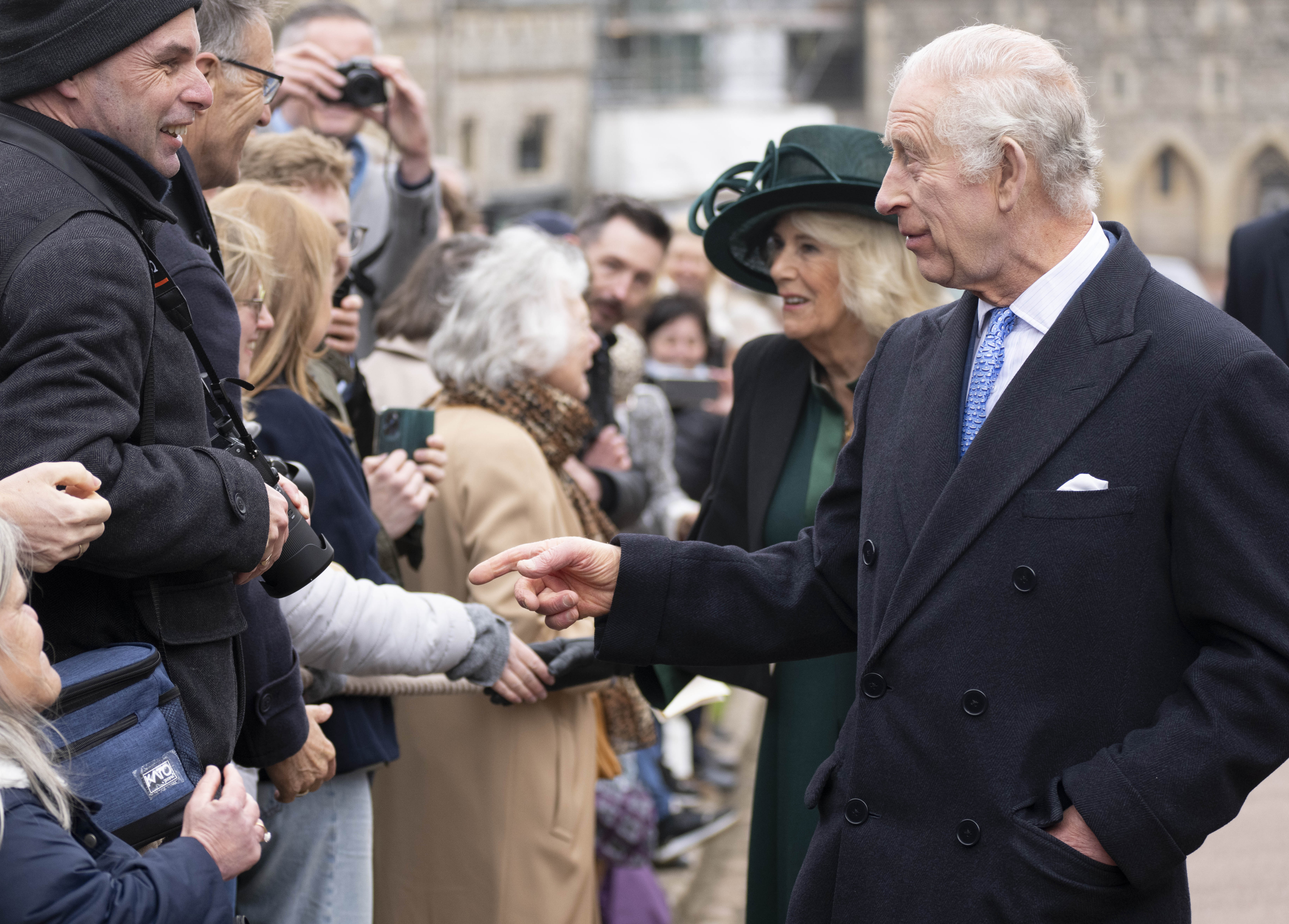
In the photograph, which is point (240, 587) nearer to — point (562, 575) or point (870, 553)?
point (562, 575)

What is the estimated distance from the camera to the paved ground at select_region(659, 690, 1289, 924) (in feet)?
16.5

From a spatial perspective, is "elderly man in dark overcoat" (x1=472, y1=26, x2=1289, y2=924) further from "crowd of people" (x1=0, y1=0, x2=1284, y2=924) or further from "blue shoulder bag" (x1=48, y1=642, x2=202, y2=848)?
"blue shoulder bag" (x1=48, y1=642, x2=202, y2=848)

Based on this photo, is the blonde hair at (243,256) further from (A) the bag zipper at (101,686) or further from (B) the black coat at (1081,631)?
(B) the black coat at (1081,631)

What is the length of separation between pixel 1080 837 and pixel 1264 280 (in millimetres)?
3048

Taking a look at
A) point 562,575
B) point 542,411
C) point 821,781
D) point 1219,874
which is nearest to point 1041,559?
point 821,781

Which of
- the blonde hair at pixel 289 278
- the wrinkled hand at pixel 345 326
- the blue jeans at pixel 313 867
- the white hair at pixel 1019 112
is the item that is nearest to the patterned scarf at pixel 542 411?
the wrinkled hand at pixel 345 326

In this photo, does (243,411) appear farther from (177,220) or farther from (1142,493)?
(1142,493)

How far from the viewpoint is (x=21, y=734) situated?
1.64 meters

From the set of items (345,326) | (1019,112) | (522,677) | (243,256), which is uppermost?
(1019,112)

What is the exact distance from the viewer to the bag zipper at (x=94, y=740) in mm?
1694

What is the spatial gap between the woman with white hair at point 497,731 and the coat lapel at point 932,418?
123cm

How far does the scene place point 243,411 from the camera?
2.69m

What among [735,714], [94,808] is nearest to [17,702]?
[94,808]

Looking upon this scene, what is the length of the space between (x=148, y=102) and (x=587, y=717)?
1956 millimetres
